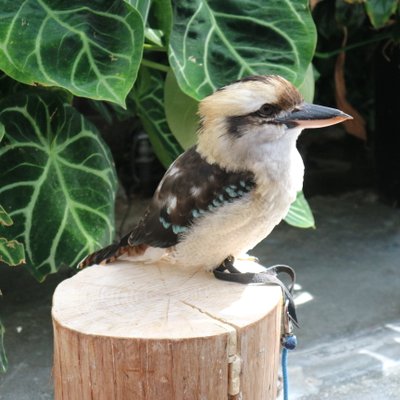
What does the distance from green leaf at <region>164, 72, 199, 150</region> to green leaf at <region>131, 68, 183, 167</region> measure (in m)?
0.24

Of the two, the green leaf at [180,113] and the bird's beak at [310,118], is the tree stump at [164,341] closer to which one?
the bird's beak at [310,118]

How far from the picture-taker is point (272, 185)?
1483 millimetres

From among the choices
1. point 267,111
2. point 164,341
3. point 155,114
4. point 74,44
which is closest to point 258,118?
point 267,111

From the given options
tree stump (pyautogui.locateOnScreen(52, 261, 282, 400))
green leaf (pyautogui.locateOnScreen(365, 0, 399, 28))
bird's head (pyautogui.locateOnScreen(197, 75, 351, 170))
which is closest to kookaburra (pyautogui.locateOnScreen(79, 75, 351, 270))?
bird's head (pyautogui.locateOnScreen(197, 75, 351, 170))

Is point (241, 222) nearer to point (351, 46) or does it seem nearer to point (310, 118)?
point (310, 118)

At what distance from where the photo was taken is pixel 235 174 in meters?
1.49

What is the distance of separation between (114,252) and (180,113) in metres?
0.67

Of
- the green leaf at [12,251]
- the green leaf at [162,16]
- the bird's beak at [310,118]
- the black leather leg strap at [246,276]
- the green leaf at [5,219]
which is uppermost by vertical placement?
the green leaf at [162,16]

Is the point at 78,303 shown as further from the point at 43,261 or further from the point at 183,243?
the point at 43,261

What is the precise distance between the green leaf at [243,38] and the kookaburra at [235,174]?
1.49ft

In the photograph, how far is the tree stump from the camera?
1.34 metres

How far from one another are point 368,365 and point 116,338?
1.38m

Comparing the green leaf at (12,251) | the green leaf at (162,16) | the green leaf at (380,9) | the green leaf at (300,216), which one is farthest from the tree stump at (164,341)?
the green leaf at (380,9)

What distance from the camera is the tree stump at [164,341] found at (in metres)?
1.34
